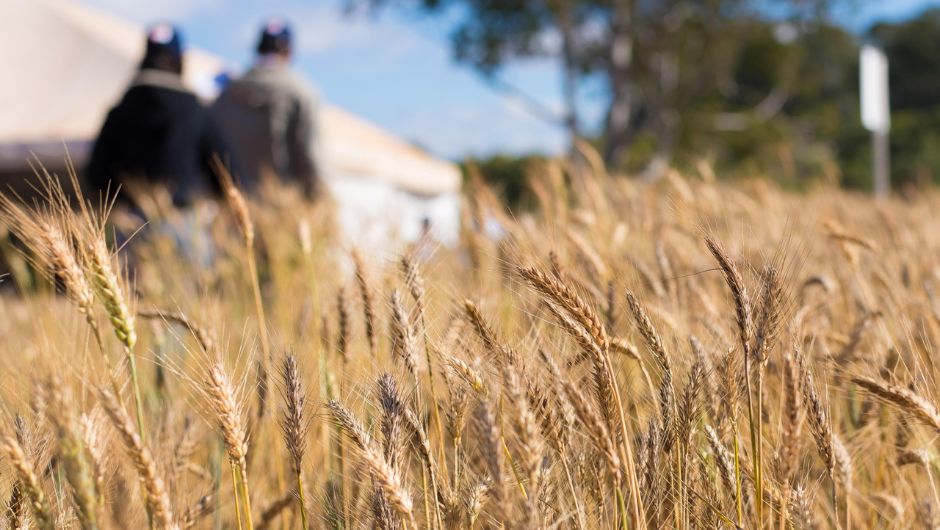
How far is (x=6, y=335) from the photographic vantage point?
2.21 m

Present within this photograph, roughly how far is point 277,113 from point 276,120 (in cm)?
3

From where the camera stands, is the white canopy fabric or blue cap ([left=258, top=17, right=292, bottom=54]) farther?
the white canopy fabric

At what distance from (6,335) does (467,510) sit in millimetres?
1751

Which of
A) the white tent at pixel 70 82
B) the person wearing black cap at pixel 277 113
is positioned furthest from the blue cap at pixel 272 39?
the white tent at pixel 70 82

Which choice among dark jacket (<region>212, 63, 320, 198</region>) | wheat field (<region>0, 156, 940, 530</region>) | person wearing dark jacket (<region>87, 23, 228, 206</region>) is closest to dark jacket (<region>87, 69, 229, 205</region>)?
person wearing dark jacket (<region>87, 23, 228, 206</region>)

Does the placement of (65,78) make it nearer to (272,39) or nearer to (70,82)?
(70,82)

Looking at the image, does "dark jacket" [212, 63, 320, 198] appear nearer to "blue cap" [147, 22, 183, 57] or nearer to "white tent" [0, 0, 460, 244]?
"blue cap" [147, 22, 183, 57]

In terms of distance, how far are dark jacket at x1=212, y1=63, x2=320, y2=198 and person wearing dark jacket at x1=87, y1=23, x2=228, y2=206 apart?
0.26 meters

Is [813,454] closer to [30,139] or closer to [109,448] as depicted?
[109,448]

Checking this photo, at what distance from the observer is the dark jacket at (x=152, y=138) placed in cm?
356

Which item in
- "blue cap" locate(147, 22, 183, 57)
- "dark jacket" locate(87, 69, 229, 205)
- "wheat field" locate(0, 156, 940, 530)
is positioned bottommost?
"wheat field" locate(0, 156, 940, 530)

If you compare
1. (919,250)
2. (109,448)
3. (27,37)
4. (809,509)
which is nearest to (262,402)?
(109,448)

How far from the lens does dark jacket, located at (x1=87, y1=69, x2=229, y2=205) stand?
11.7 feet

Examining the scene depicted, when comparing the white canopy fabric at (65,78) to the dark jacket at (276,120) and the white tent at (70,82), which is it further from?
the dark jacket at (276,120)
